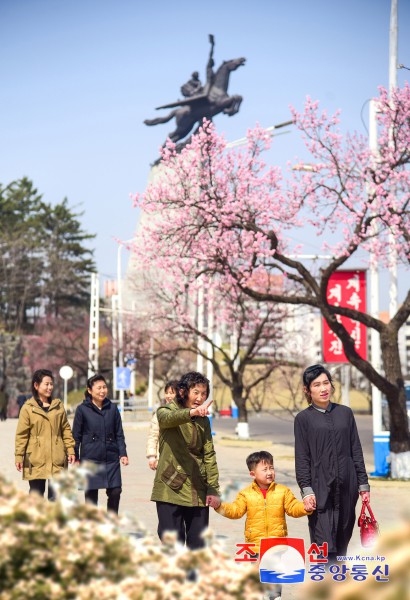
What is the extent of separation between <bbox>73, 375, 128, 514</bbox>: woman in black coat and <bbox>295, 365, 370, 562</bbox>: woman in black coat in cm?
339

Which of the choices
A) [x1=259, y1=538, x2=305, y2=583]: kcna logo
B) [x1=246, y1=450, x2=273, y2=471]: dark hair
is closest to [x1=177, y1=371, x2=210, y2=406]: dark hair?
[x1=246, y1=450, x2=273, y2=471]: dark hair

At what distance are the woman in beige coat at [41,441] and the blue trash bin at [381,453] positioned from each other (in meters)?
10.6

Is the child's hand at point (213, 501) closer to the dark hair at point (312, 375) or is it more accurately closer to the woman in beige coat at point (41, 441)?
the dark hair at point (312, 375)

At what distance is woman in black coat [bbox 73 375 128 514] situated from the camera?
10.1 m

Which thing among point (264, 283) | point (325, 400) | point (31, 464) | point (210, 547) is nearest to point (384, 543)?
point (210, 547)

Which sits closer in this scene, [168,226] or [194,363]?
[168,226]

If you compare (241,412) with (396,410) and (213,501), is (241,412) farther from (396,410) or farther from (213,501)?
A: (213,501)

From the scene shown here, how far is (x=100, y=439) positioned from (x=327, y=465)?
365cm

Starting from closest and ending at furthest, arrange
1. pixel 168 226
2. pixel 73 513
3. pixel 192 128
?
pixel 73 513 < pixel 168 226 < pixel 192 128

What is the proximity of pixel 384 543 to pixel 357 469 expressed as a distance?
16.7 feet

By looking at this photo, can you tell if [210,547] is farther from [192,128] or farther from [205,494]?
[192,128]

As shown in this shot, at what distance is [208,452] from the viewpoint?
7.54 metres

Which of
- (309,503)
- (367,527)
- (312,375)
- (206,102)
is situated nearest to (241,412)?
(312,375)

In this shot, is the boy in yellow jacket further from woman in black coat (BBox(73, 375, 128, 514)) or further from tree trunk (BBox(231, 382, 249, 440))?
tree trunk (BBox(231, 382, 249, 440))
